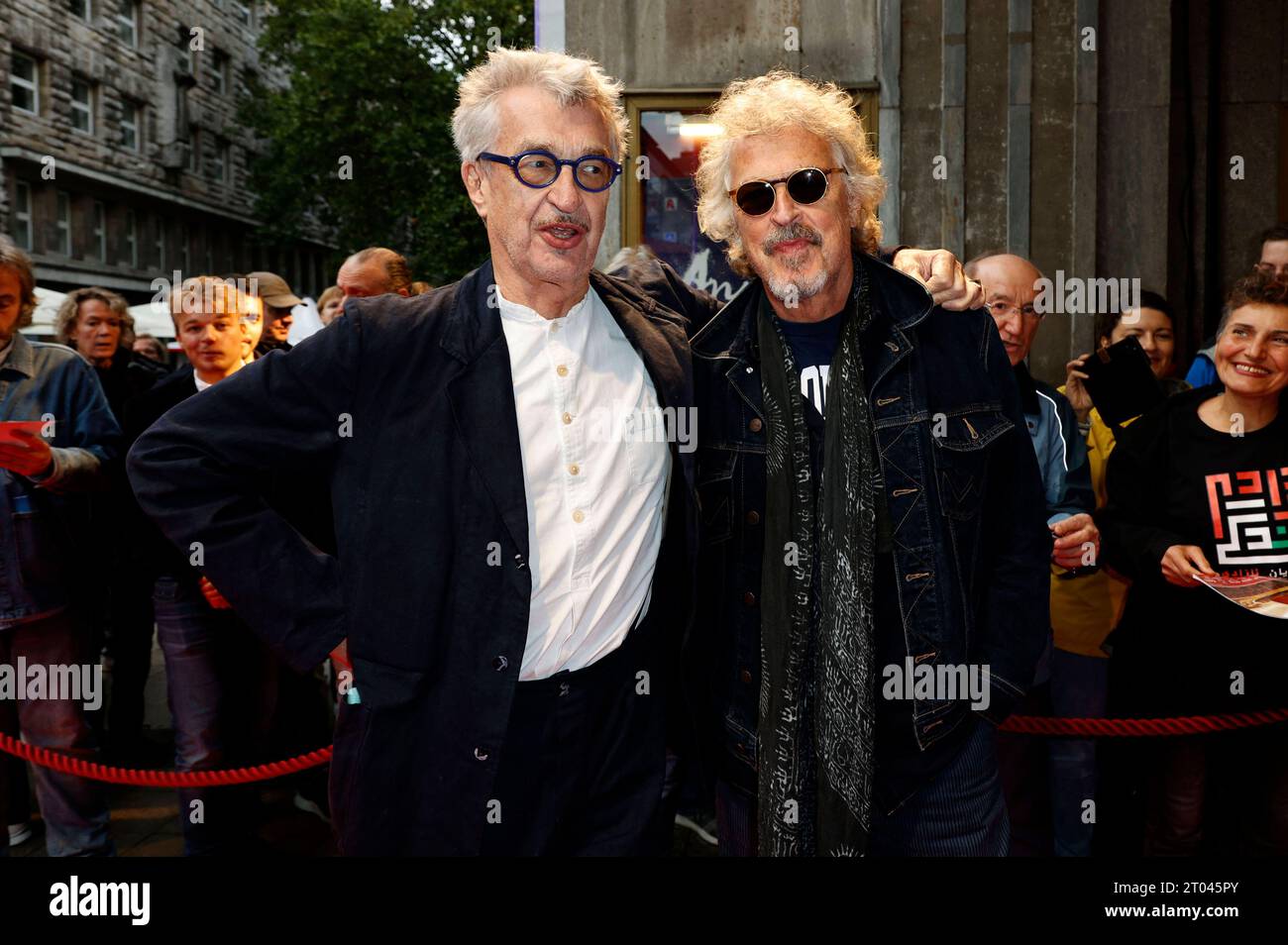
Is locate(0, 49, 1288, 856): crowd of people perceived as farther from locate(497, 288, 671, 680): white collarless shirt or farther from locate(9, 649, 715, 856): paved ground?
locate(9, 649, 715, 856): paved ground

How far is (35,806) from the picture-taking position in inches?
217

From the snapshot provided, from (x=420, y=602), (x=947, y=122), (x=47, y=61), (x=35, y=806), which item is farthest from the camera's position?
(x=47, y=61)

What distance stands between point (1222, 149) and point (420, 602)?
26.8ft

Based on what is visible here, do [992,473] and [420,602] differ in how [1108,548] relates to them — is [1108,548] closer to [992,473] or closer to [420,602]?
[992,473]

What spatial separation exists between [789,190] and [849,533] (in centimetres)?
85

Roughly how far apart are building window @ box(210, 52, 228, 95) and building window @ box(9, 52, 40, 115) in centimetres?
1107

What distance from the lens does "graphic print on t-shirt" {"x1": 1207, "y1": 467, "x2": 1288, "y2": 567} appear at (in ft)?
11.8

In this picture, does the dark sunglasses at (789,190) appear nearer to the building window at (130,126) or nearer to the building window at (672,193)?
the building window at (672,193)

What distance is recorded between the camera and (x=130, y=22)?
3116cm

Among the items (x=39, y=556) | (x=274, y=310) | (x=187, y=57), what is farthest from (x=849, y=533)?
(x=187, y=57)

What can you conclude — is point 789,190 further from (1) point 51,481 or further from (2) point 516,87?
(1) point 51,481

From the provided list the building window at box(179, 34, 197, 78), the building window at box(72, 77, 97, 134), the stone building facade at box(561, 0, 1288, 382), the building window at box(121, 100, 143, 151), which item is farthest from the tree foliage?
the stone building facade at box(561, 0, 1288, 382)

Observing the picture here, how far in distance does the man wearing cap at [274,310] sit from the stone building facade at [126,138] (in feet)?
51.1
